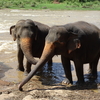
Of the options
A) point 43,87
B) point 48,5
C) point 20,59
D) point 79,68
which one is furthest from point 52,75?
point 48,5

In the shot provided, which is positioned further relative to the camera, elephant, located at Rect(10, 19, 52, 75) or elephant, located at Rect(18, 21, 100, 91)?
elephant, located at Rect(10, 19, 52, 75)

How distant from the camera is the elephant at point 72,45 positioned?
5086 mm

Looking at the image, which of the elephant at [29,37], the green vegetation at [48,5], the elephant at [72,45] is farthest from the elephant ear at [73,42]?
the green vegetation at [48,5]

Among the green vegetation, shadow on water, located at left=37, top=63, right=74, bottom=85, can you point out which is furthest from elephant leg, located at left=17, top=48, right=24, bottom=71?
the green vegetation

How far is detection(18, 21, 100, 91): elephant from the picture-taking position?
16.7 ft

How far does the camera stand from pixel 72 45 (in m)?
5.29

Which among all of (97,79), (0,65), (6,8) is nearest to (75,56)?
(97,79)

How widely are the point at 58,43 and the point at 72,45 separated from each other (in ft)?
1.05

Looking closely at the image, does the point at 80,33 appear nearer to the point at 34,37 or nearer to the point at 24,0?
the point at 34,37

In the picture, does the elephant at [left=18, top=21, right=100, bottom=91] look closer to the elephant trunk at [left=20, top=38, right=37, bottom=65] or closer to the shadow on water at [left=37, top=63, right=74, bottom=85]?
the shadow on water at [left=37, top=63, right=74, bottom=85]

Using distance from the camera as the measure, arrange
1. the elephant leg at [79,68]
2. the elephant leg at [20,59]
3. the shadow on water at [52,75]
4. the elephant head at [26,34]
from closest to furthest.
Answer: the elephant leg at [79,68]
the elephant head at [26,34]
the shadow on water at [52,75]
the elephant leg at [20,59]

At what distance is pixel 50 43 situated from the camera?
5094 mm

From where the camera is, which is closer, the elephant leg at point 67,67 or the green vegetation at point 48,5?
the elephant leg at point 67,67

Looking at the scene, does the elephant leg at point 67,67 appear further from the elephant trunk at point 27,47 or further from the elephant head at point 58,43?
the elephant trunk at point 27,47
